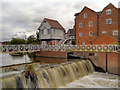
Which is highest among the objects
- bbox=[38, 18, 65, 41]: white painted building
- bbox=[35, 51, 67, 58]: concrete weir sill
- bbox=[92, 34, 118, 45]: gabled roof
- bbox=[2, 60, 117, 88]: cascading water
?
bbox=[38, 18, 65, 41]: white painted building

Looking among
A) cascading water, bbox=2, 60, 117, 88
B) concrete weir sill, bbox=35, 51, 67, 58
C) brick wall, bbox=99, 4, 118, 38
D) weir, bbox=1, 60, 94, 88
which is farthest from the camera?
brick wall, bbox=99, 4, 118, 38

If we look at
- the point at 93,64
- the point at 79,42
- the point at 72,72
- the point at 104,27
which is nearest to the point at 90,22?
the point at 104,27

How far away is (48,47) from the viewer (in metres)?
32.1

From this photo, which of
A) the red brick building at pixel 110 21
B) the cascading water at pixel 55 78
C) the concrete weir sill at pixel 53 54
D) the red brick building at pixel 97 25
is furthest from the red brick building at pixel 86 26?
the cascading water at pixel 55 78

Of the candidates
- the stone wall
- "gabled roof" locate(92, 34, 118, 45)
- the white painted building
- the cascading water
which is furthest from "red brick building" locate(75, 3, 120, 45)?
the cascading water

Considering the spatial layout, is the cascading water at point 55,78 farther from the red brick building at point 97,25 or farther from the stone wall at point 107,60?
the red brick building at point 97,25

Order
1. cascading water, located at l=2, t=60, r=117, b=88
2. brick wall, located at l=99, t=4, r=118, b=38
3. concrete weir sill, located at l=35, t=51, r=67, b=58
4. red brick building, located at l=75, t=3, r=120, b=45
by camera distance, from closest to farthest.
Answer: cascading water, located at l=2, t=60, r=117, b=88, concrete weir sill, located at l=35, t=51, r=67, b=58, red brick building, located at l=75, t=3, r=120, b=45, brick wall, located at l=99, t=4, r=118, b=38

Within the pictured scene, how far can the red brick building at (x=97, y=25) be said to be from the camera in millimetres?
31984

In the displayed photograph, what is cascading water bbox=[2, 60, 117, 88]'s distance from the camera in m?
11.3

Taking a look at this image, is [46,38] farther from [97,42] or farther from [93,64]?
[93,64]

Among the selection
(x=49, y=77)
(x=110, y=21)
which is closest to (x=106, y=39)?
(x=110, y=21)

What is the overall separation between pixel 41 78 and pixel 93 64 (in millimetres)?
13040

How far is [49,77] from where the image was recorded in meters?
14.0

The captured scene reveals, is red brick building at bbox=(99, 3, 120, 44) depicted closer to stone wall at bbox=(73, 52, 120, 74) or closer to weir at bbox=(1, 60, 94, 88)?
stone wall at bbox=(73, 52, 120, 74)
